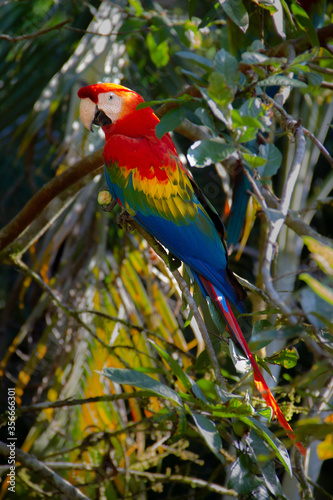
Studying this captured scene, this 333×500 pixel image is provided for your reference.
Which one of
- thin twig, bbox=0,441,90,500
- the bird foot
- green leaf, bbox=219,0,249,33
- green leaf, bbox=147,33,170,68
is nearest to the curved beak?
the bird foot

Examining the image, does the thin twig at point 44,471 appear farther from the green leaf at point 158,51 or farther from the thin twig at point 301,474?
the green leaf at point 158,51

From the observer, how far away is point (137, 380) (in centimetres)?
54

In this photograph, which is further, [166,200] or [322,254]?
[166,200]

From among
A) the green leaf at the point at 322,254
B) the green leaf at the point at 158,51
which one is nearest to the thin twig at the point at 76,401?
the green leaf at the point at 322,254

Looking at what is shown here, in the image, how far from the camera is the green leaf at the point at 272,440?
53 centimetres

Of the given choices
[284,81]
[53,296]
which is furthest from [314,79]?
[53,296]

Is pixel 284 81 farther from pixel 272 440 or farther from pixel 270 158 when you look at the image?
pixel 272 440

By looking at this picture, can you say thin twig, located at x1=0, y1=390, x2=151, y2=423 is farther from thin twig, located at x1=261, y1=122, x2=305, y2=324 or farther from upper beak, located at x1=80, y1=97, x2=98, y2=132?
upper beak, located at x1=80, y1=97, x2=98, y2=132

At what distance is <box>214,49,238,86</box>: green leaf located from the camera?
1.97 feet

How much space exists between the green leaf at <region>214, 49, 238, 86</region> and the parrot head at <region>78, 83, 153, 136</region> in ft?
1.19

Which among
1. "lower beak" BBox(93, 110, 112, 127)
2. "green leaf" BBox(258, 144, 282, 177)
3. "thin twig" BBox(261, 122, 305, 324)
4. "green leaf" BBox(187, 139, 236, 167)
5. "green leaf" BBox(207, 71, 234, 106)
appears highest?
"green leaf" BBox(207, 71, 234, 106)

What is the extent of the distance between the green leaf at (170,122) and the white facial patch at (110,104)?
321mm

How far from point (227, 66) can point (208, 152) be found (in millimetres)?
131

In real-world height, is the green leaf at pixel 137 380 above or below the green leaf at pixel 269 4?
below
